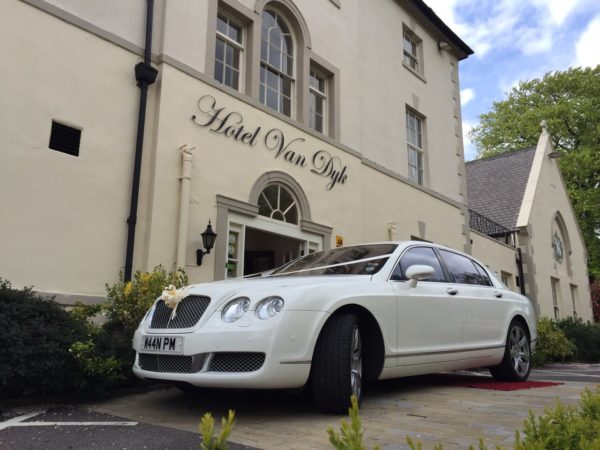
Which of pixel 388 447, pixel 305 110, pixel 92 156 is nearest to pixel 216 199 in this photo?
pixel 92 156

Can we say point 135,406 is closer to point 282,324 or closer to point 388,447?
point 282,324

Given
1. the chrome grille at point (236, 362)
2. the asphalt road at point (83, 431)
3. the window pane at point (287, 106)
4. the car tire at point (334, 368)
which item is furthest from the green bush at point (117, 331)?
the window pane at point (287, 106)

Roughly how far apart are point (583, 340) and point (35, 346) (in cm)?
1410

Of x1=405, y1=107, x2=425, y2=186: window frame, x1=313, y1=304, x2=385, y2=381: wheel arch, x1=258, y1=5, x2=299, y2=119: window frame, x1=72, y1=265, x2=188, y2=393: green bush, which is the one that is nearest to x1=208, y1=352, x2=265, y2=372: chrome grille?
x1=313, y1=304, x2=385, y2=381: wheel arch

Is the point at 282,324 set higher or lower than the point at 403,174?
lower

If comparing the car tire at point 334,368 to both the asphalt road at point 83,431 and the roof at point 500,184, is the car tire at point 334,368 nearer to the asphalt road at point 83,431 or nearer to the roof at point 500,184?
the asphalt road at point 83,431

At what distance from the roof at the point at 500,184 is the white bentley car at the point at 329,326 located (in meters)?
16.8

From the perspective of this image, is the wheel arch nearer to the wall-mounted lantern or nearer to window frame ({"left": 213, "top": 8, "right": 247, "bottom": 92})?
the wall-mounted lantern

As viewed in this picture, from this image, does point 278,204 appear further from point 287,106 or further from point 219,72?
point 219,72

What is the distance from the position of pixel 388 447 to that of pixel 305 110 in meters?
8.47

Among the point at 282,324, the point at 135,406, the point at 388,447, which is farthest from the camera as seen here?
the point at 135,406

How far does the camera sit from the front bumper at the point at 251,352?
11.8 feet

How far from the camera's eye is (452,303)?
5242mm

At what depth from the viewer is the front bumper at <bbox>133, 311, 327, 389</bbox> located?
3604 mm
